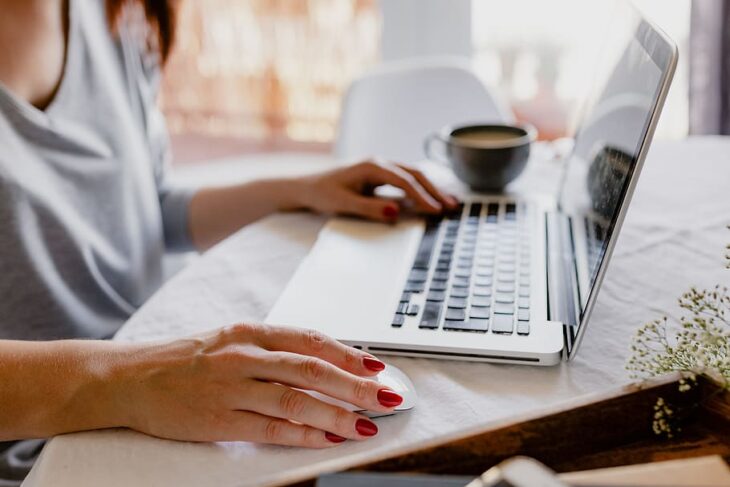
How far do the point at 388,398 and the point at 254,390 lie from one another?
0.10 meters

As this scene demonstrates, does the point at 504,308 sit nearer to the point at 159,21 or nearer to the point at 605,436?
the point at 605,436

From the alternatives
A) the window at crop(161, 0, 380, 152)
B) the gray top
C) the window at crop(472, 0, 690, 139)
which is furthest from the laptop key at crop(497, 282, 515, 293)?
the window at crop(161, 0, 380, 152)

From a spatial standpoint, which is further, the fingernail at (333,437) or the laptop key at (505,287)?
the laptop key at (505,287)

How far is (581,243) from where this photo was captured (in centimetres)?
79

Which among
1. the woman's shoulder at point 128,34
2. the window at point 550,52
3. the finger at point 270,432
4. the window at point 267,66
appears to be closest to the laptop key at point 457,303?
the finger at point 270,432

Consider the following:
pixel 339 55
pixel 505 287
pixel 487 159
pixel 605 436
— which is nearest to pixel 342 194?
pixel 487 159

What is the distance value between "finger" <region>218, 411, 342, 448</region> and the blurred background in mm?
1808

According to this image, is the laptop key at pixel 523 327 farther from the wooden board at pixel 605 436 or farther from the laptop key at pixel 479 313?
the wooden board at pixel 605 436

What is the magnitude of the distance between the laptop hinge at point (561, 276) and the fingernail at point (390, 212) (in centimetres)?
19

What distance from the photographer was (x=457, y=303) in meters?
0.73

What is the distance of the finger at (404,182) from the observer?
0.98 metres

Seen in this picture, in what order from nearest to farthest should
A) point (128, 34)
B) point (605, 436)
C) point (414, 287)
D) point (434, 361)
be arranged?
point (605, 436) → point (434, 361) → point (414, 287) → point (128, 34)

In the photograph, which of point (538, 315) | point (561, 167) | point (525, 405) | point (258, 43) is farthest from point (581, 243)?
point (258, 43)

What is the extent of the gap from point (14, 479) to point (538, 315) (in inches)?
22.0
